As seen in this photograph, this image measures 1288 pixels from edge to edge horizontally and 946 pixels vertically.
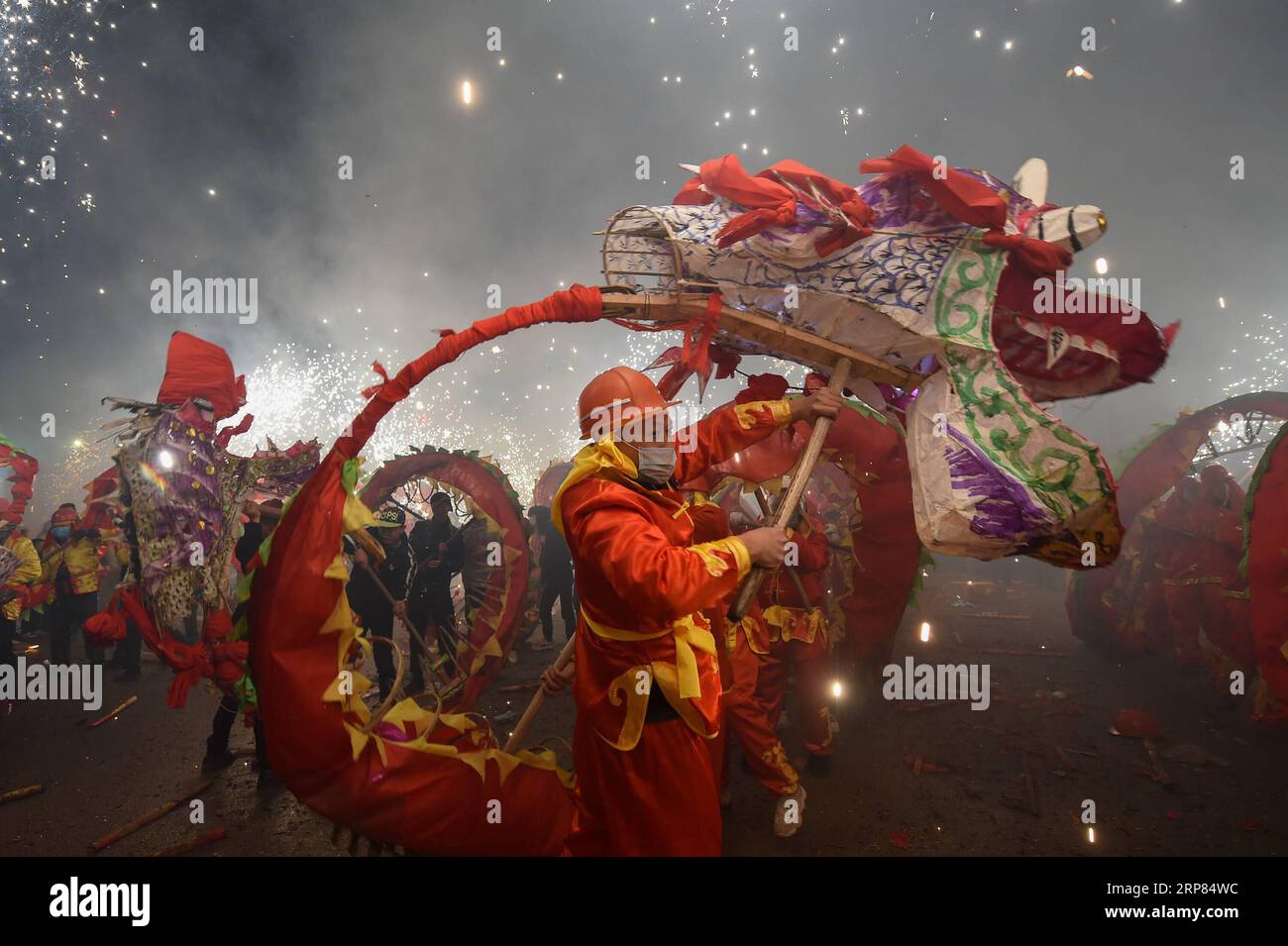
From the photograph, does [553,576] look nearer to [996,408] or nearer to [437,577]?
[437,577]

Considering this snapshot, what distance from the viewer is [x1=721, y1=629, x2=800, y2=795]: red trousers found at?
144 inches

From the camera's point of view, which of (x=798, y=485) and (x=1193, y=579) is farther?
(x=1193, y=579)

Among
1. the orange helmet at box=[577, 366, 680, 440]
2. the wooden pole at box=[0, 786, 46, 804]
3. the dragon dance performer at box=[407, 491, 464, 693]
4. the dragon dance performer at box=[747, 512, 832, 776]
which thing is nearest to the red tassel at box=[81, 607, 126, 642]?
the wooden pole at box=[0, 786, 46, 804]

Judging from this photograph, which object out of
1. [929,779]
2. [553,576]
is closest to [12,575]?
[553,576]

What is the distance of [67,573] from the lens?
6.54 meters

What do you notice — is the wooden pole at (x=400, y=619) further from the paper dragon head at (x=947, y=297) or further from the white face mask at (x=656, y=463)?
the paper dragon head at (x=947, y=297)

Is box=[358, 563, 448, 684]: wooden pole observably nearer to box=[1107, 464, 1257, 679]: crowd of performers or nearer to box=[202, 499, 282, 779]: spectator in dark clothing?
box=[202, 499, 282, 779]: spectator in dark clothing

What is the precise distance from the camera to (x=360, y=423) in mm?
2416

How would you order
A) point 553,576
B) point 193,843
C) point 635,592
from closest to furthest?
point 635,592 → point 193,843 → point 553,576

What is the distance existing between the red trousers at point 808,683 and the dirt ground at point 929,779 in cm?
35

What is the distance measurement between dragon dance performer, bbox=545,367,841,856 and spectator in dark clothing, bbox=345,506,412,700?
11.9 feet

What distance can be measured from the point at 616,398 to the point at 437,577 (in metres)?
4.64

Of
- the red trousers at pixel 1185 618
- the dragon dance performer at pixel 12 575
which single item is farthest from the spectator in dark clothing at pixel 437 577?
the red trousers at pixel 1185 618

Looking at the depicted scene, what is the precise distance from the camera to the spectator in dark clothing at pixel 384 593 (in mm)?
5480
